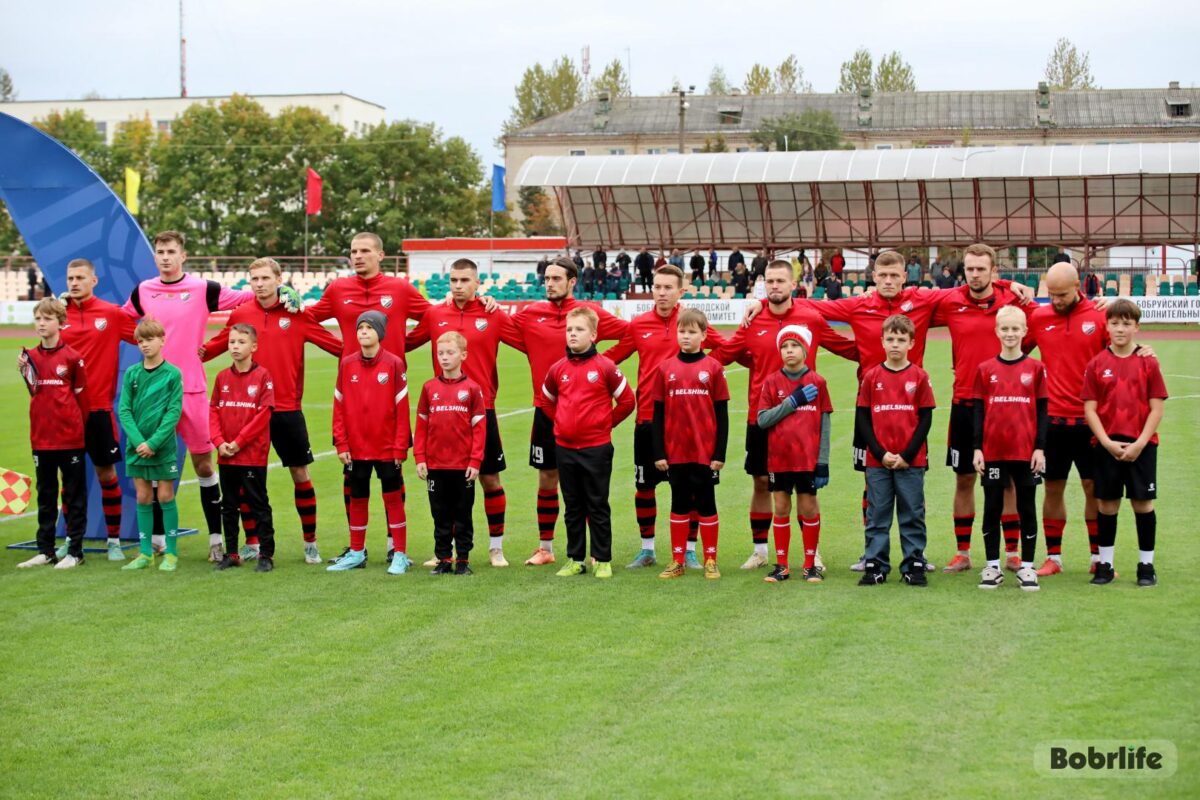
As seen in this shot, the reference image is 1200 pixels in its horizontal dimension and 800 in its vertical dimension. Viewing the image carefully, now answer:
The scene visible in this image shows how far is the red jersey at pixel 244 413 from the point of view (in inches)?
384

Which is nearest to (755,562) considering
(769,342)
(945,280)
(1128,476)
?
(769,342)

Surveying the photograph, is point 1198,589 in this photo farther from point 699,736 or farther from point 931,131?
point 931,131

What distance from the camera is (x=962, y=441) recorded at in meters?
9.22

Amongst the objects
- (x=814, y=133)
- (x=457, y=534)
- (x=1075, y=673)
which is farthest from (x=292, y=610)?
(x=814, y=133)

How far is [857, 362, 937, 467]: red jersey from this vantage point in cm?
884

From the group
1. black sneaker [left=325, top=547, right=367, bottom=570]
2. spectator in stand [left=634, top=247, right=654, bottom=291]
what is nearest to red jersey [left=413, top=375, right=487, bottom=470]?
black sneaker [left=325, top=547, right=367, bottom=570]

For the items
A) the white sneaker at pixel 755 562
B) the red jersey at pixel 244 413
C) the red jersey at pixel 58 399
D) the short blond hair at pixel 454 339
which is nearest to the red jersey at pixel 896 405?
the white sneaker at pixel 755 562

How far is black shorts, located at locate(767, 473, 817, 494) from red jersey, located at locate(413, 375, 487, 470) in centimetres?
198

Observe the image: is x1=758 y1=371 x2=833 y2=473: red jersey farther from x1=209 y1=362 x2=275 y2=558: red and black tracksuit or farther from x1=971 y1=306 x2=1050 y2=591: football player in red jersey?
x1=209 y1=362 x2=275 y2=558: red and black tracksuit

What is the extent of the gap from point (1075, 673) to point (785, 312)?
3604 mm

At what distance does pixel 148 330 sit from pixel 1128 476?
6531mm

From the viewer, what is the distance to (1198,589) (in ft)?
27.7

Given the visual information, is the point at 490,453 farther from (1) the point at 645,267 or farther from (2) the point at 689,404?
(1) the point at 645,267

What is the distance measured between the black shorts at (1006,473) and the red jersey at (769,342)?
1.27 metres
